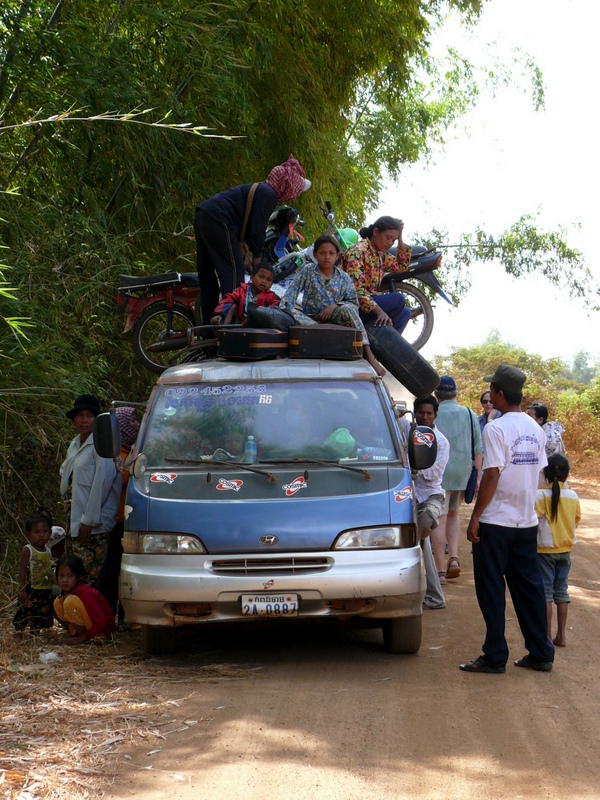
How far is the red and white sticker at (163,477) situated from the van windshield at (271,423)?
0.12 meters

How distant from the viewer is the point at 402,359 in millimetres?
8789

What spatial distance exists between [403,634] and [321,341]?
2.13 m

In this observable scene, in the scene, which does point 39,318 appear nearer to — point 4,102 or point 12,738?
point 4,102

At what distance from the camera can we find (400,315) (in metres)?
9.41

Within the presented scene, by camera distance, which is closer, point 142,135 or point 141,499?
point 141,499

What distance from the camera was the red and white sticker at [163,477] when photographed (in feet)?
22.9

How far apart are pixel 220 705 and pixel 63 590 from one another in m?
2.18

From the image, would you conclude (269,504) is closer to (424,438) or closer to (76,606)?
(424,438)

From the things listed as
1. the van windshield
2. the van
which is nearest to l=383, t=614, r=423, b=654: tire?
the van

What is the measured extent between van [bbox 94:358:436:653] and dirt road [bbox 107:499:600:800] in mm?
403

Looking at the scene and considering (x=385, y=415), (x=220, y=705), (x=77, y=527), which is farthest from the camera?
(x=77, y=527)

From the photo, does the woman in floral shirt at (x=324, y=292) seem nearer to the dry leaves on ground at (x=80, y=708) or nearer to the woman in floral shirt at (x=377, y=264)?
the woman in floral shirt at (x=377, y=264)

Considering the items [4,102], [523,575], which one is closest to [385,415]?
[523,575]

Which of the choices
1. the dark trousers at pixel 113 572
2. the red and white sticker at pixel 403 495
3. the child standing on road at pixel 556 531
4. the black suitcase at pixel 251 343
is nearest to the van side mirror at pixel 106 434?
the black suitcase at pixel 251 343
